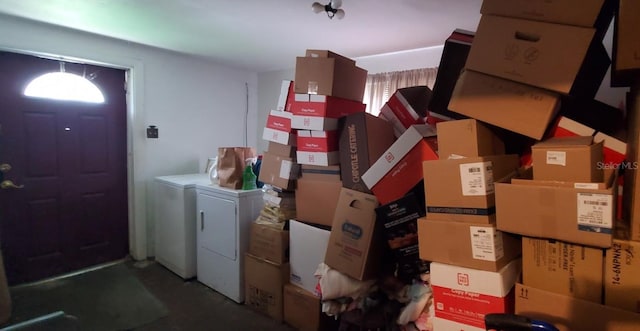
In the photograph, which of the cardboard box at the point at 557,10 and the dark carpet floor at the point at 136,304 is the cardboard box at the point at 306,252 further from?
the cardboard box at the point at 557,10

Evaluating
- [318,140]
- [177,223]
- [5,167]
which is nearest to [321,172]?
[318,140]

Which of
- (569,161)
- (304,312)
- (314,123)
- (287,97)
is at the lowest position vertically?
(304,312)

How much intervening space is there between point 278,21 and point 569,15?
1987 mm

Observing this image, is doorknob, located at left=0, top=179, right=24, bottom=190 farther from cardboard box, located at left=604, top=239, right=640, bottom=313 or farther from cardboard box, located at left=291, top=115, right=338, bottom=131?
cardboard box, located at left=604, top=239, right=640, bottom=313

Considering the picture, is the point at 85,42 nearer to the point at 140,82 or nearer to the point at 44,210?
the point at 140,82

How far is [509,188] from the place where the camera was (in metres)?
1.17

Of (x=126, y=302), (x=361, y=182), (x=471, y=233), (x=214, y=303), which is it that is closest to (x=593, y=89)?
(x=471, y=233)

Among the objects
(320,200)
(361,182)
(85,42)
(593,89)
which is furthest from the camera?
(85,42)

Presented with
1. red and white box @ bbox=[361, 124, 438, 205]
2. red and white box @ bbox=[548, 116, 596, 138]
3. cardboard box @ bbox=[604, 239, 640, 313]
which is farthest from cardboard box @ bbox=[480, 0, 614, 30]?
cardboard box @ bbox=[604, 239, 640, 313]

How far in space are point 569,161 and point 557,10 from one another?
0.57m

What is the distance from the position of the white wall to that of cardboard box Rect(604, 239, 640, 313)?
3.70m

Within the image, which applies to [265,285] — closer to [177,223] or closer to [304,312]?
[304,312]

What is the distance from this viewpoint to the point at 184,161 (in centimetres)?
388

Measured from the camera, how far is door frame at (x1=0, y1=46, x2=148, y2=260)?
3.39 meters
